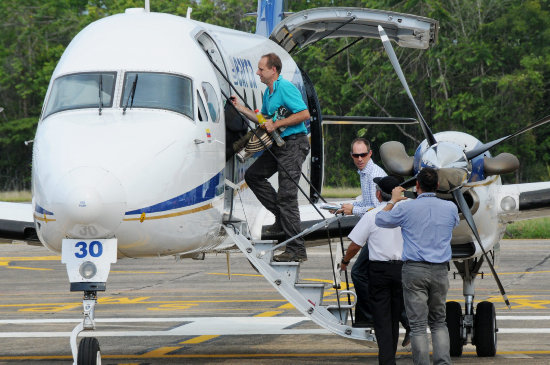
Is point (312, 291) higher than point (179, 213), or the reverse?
point (179, 213)

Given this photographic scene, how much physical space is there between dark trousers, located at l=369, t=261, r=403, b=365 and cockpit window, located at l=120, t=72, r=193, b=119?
2395mm

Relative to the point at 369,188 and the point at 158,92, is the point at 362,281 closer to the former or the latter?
the point at 369,188

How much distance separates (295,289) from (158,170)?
233 centimetres

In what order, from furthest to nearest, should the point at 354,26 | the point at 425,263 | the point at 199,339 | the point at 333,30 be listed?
the point at 333,30 < the point at 354,26 < the point at 199,339 < the point at 425,263

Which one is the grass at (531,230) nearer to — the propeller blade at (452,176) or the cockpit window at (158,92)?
the propeller blade at (452,176)

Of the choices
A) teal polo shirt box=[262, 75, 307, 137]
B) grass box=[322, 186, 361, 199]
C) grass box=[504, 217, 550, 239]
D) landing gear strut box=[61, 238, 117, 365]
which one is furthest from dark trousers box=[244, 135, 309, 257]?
grass box=[322, 186, 361, 199]

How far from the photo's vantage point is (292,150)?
10.2 metres

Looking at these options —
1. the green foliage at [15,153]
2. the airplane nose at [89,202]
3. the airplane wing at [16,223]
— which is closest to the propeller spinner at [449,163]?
the airplane nose at [89,202]

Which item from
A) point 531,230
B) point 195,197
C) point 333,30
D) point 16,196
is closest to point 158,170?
point 195,197

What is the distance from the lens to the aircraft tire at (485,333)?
11.1 meters

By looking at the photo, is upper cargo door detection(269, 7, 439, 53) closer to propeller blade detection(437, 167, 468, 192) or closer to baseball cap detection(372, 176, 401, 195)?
propeller blade detection(437, 167, 468, 192)

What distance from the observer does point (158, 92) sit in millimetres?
9289

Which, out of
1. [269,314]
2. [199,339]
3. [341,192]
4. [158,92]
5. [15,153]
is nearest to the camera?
[158,92]

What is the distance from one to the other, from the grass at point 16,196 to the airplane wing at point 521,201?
41.5 metres
